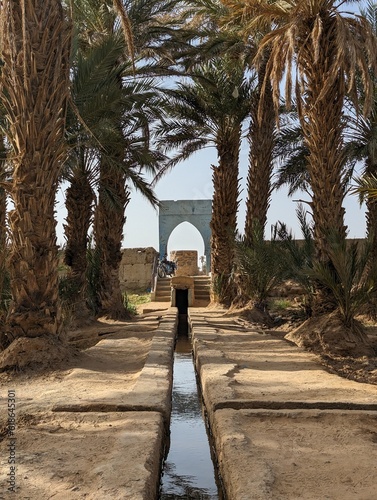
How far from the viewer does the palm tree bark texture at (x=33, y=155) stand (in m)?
5.89

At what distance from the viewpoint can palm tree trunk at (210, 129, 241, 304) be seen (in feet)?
53.0

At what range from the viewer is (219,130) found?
16.0 meters

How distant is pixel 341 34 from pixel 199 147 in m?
9.69

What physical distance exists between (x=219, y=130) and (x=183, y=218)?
55.0 feet

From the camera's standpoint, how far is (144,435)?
3182mm

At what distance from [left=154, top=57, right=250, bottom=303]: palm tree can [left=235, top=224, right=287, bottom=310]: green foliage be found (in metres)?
1.85

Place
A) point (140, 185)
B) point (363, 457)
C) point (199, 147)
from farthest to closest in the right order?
point (199, 147) → point (140, 185) → point (363, 457)

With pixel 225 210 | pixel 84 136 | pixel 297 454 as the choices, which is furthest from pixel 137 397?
pixel 225 210

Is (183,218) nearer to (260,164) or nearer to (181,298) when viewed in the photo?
(181,298)

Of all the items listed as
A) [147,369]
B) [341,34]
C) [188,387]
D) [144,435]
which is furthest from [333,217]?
[144,435]

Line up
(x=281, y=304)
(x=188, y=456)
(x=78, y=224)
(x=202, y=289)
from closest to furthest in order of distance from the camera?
(x=188, y=456) → (x=78, y=224) → (x=281, y=304) → (x=202, y=289)

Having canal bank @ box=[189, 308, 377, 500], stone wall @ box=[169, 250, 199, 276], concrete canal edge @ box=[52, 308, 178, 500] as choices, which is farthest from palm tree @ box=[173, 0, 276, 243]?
stone wall @ box=[169, 250, 199, 276]

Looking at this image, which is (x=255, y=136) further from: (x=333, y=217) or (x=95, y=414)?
(x=95, y=414)

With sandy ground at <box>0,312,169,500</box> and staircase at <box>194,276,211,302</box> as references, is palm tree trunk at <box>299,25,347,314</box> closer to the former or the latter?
sandy ground at <box>0,312,169,500</box>
